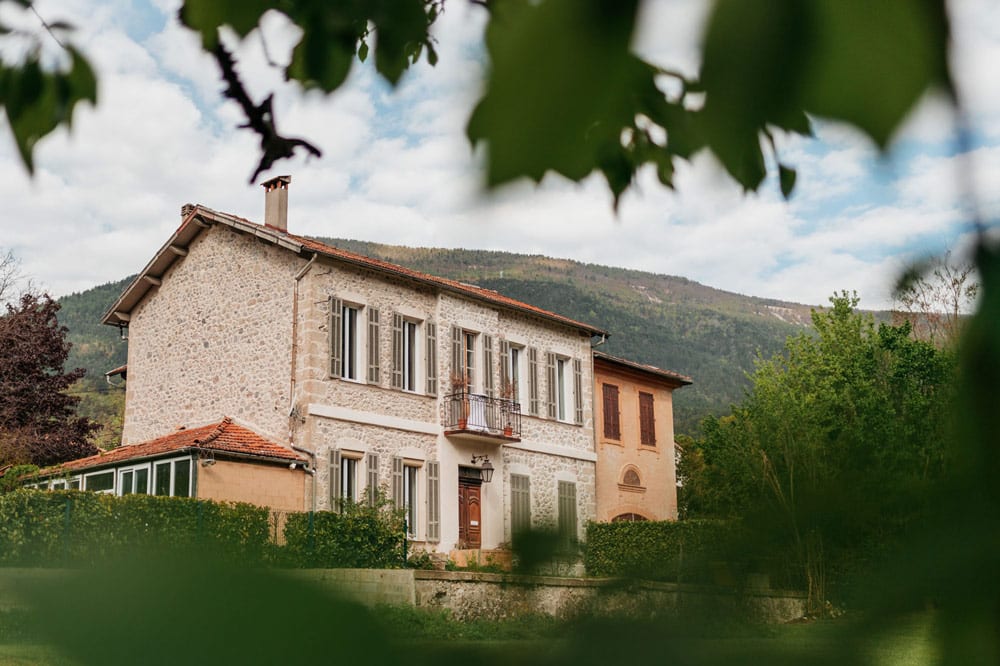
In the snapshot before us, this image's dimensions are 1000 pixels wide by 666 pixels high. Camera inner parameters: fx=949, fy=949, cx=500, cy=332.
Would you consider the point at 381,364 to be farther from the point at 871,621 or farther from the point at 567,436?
the point at 871,621

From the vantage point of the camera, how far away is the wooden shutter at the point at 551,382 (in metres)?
21.3

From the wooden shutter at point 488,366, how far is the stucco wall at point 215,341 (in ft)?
14.7

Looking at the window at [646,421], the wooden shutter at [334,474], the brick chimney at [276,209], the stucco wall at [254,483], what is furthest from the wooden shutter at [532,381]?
the stucco wall at [254,483]

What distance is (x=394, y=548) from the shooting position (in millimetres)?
15797

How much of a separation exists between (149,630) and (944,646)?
12.5 inches

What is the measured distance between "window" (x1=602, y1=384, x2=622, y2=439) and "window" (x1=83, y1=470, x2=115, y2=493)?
11.0 metres

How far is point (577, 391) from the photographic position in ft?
71.9

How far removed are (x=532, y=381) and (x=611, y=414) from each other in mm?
2955

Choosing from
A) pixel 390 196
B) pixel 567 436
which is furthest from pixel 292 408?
pixel 390 196

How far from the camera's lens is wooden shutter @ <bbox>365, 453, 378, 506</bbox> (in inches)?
684

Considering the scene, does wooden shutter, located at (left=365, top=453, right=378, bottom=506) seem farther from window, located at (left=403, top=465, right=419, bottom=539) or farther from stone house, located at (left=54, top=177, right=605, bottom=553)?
window, located at (left=403, top=465, right=419, bottom=539)

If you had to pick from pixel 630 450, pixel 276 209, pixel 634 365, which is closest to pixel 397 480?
pixel 276 209

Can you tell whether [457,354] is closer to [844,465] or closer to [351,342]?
[351,342]

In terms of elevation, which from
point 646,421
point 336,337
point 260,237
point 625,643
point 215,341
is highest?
point 260,237
